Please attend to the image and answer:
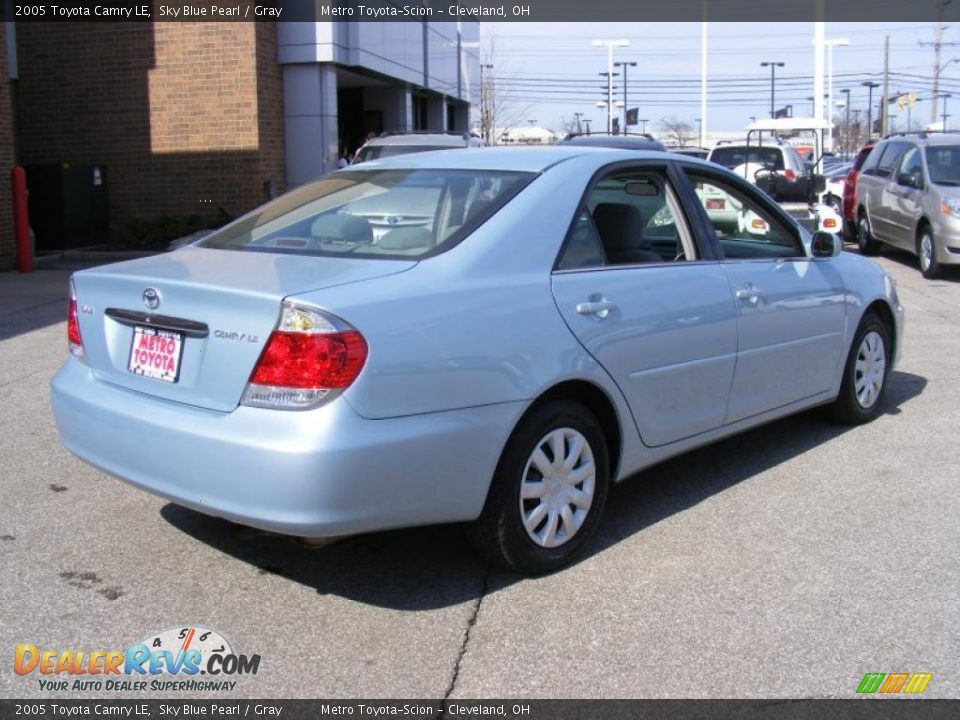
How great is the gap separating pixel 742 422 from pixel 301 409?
8.59ft

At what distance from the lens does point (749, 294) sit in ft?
17.0

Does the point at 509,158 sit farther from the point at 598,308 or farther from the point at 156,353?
the point at 156,353

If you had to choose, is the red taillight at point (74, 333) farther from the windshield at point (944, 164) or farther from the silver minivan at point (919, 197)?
the windshield at point (944, 164)

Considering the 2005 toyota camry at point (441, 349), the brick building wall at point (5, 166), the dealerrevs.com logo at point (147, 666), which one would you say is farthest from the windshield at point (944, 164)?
the dealerrevs.com logo at point (147, 666)

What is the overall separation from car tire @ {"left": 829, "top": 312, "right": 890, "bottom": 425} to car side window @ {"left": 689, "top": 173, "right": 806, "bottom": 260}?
827mm

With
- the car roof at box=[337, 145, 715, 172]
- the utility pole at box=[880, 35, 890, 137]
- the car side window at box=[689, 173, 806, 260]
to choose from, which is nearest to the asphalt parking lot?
the car side window at box=[689, 173, 806, 260]

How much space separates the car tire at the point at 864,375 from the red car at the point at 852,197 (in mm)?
11699

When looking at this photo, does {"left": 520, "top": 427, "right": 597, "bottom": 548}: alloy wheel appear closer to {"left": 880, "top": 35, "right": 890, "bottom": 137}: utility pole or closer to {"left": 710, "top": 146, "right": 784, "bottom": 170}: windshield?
{"left": 710, "top": 146, "right": 784, "bottom": 170}: windshield

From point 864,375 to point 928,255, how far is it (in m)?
8.34

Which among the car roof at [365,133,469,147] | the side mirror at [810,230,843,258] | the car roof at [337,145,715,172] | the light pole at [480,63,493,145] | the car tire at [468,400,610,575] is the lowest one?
the car tire at [468,400,610,575]

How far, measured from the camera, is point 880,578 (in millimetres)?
4234

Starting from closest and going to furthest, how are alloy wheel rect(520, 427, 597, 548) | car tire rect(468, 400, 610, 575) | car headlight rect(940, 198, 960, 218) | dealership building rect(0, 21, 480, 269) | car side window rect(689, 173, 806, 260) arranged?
car tire rect(468, 400, 610, 575)
alloy wheel rect(520, 427, 597, 548)
car side window rect(689, 173, 806, 260)
car headlight rect(940, 198, 960, 218)
dealership building rect(0, 21, 480, 269)

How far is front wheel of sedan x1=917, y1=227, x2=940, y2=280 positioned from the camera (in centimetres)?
1366

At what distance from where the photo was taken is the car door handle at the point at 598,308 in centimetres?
426
